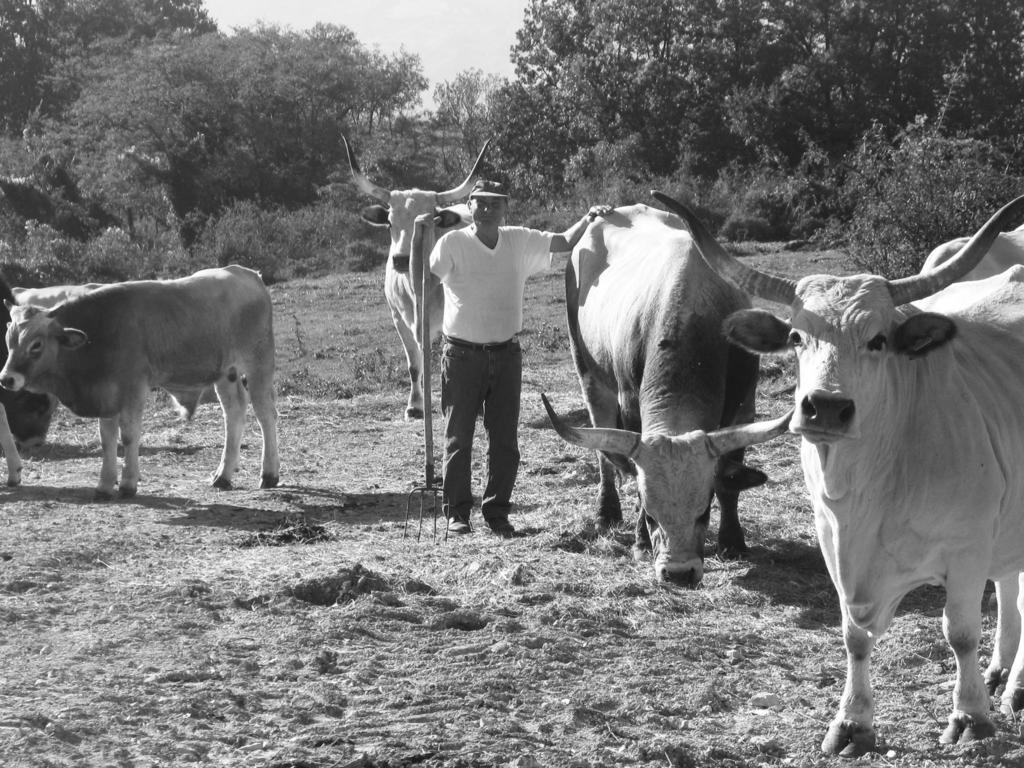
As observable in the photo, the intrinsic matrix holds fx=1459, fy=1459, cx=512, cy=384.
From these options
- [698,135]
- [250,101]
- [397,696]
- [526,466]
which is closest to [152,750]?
[397,696]

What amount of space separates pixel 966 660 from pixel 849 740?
0.48 metres

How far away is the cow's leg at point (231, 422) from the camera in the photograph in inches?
404

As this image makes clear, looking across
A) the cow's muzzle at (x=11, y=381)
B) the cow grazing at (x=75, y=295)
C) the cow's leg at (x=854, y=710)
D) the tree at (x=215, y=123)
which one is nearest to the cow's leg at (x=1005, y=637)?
the cow's leg at (x=854, y=710)

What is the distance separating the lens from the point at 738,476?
272 inches

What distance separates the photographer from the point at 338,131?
3781 cm

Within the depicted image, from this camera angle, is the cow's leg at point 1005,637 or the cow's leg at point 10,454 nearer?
the cow's leg at point 1005,637

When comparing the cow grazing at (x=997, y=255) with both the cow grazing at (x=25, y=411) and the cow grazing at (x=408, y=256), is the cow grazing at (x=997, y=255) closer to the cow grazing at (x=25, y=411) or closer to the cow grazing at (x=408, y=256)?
the cow grazing at (x=408, y=256)

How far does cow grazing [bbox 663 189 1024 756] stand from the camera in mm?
4703

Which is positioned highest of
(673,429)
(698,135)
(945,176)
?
(698,135)

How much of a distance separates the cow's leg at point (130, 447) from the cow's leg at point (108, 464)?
0.21ft

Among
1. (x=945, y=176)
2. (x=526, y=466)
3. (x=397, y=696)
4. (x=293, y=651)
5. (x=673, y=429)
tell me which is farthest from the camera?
(x=945, y=176)

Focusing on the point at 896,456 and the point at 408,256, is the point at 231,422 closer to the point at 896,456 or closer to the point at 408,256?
the point at 408,256

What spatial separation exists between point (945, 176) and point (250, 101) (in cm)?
2482

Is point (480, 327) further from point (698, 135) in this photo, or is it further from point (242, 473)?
point (698, 135)
